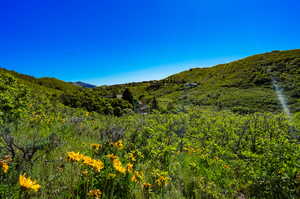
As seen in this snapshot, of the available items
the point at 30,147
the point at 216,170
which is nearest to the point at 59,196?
the point at 30,147

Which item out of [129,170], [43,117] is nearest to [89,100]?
[43,117]

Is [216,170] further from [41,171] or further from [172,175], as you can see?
[41,171]

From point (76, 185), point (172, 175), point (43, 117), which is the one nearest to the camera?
point (76, 185)

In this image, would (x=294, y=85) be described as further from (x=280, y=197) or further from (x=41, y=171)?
(x=41, y=171)

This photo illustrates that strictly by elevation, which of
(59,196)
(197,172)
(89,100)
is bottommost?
(197,172)

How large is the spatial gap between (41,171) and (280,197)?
3426mm

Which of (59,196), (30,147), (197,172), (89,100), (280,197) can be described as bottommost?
(280,197)

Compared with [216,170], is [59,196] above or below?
above

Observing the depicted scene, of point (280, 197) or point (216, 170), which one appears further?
point (216, 170)

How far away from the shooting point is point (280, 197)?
2.68 metres

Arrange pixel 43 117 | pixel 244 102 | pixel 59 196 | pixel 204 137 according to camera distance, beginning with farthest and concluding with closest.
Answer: pixel 244 102 < pixel 204 137 < pixel 43 117 < pixel 59 196

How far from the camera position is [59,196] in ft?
5.79

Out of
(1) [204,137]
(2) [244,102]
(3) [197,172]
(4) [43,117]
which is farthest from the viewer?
(2) [244,102]

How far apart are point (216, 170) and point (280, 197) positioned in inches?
41.7
